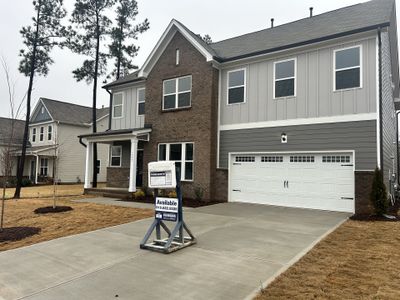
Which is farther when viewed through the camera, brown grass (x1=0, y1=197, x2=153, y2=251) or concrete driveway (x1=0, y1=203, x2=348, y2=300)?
brown grass (x1=0, y1=197, x2=153, y2=251)

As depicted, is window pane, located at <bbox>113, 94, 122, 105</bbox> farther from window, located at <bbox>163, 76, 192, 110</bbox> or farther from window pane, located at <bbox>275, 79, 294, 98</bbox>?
window pane, located at <bbox>275, 79, 294, 98</bbox>

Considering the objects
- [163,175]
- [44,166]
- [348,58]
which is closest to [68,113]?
[44,166]

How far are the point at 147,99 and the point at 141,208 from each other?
23.4 feet

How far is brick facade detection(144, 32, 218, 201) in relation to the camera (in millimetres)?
14828

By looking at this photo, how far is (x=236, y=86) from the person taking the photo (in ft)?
48.7

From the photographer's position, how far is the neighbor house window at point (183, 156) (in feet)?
50.8

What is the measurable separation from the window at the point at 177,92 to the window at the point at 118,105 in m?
4.44

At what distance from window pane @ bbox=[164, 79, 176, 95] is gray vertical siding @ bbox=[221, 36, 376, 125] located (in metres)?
2.76

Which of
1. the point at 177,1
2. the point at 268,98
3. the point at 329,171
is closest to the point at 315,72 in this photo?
the point at 268,98

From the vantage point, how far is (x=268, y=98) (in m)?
13.7

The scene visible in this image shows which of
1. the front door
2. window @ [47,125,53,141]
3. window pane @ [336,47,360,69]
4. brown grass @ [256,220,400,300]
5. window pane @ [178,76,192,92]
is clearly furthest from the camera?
window @ [47,125,53,141]

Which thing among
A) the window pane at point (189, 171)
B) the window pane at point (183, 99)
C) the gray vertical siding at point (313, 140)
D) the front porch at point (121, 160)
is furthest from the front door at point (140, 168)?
the gray vertical siding at point (313, 140)

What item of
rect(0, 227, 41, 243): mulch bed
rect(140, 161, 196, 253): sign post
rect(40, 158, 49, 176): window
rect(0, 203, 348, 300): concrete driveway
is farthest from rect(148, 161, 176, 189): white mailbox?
rect(40, 158, 49, 176): window

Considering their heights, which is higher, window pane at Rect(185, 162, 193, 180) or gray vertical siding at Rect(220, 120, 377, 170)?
gray vertical siding at Rect(220, 120, 377, 170)
